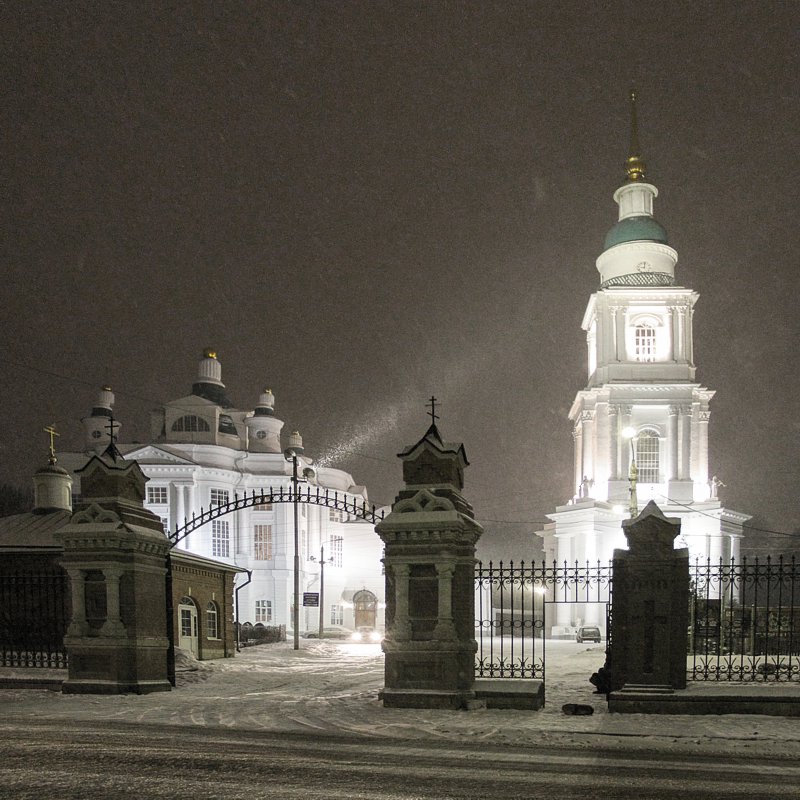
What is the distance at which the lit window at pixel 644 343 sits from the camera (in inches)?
1756

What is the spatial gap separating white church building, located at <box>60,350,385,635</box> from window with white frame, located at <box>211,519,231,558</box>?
0.06 m

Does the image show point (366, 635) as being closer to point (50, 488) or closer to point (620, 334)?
point (620, 334)

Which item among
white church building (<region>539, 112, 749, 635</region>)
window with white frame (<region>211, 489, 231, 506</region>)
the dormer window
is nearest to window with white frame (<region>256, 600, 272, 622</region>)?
window with white frame (<region>211, 489, 231, 506</region>)

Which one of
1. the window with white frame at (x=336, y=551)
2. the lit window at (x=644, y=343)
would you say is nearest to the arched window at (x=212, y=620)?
the window with white frame at (x=336, y=551)

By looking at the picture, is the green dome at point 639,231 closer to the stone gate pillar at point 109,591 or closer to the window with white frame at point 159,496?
the window with white frame at point 159,496

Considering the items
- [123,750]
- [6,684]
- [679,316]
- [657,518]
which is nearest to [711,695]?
[657,518]

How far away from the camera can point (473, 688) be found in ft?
44.1

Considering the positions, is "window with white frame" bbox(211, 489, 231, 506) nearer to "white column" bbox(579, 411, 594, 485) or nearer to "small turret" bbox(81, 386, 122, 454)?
"small turret" bbox(81, 386, 122, 454)

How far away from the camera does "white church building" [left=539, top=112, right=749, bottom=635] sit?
138 feet

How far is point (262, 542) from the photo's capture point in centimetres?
5156

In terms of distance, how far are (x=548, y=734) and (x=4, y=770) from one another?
22.8 feet

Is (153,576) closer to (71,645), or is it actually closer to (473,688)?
(71,645)

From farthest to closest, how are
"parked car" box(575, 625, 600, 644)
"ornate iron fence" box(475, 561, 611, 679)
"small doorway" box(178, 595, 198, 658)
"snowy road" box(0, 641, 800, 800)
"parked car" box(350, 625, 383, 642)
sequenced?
"parked car" box(350, 625, 383, 642) < "parked car" box(575, 625, 600, 644) < "small doorway" box(178, 595, 198, 658) < "ornate iron fence" box(475, 561, 611, 679) < "snowy road" box(0, 641, 800, 800)

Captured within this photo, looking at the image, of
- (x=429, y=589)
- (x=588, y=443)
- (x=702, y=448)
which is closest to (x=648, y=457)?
(x=702, y=448)
